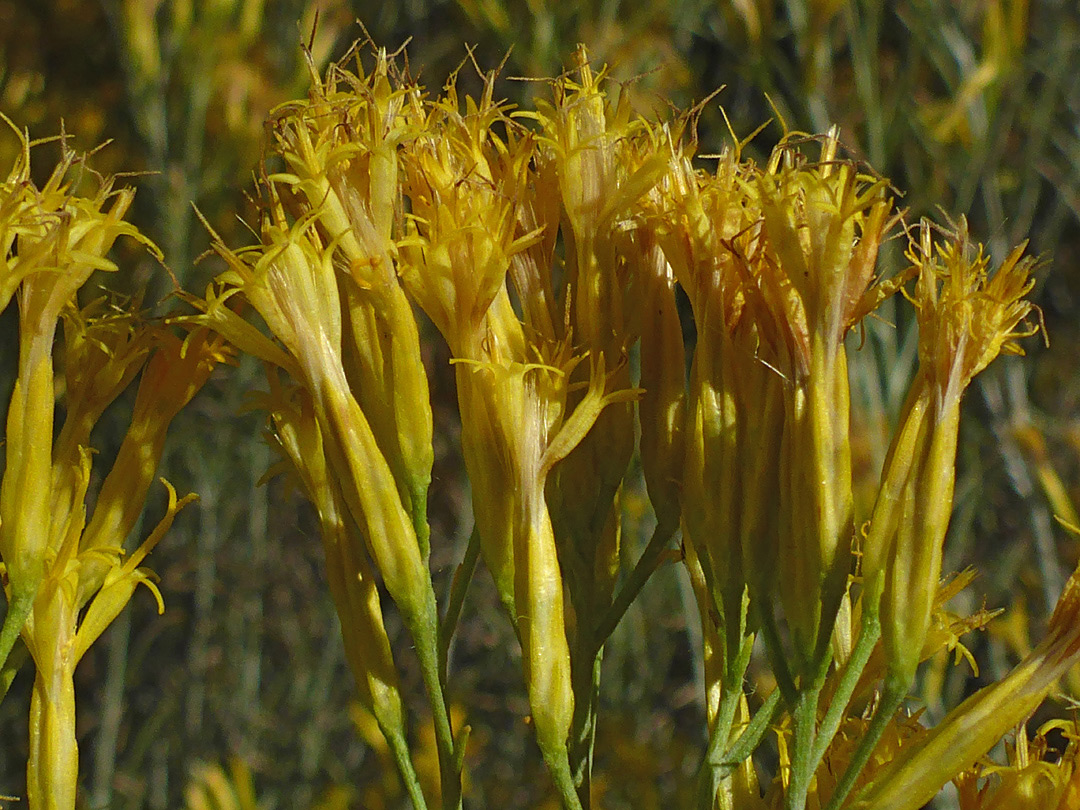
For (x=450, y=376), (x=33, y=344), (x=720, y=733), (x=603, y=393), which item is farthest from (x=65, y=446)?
(x=450, y=376)

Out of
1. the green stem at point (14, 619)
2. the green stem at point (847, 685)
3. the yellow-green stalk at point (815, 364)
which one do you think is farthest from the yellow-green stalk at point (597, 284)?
the green stem at point (14, 619)

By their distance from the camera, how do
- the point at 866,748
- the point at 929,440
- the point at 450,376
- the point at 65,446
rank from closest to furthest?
1. the point at 866,748
2. the point at 929,440
3. the point at 65,446
4. the point at 450,376

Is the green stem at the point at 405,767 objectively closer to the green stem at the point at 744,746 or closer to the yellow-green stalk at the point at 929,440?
the green stem at the point at 744,746

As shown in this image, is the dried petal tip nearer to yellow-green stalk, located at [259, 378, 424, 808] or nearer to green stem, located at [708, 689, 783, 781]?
green stem, located at [708, 689, 783, 781]

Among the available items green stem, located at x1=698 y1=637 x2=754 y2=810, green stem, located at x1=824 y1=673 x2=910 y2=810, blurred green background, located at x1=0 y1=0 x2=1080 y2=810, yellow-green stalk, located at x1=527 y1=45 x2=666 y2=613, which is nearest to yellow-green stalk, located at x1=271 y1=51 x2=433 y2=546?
yellow-green stalk, located at x1=527 y1=45 x2=666 y2=613

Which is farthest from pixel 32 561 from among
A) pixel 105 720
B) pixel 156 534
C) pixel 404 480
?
pixel 105 720

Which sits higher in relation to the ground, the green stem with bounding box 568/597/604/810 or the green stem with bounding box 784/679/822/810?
the green stem with bounding box 784/679/822/810

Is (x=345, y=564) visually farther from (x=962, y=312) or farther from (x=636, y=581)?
(x=962, y=312)
